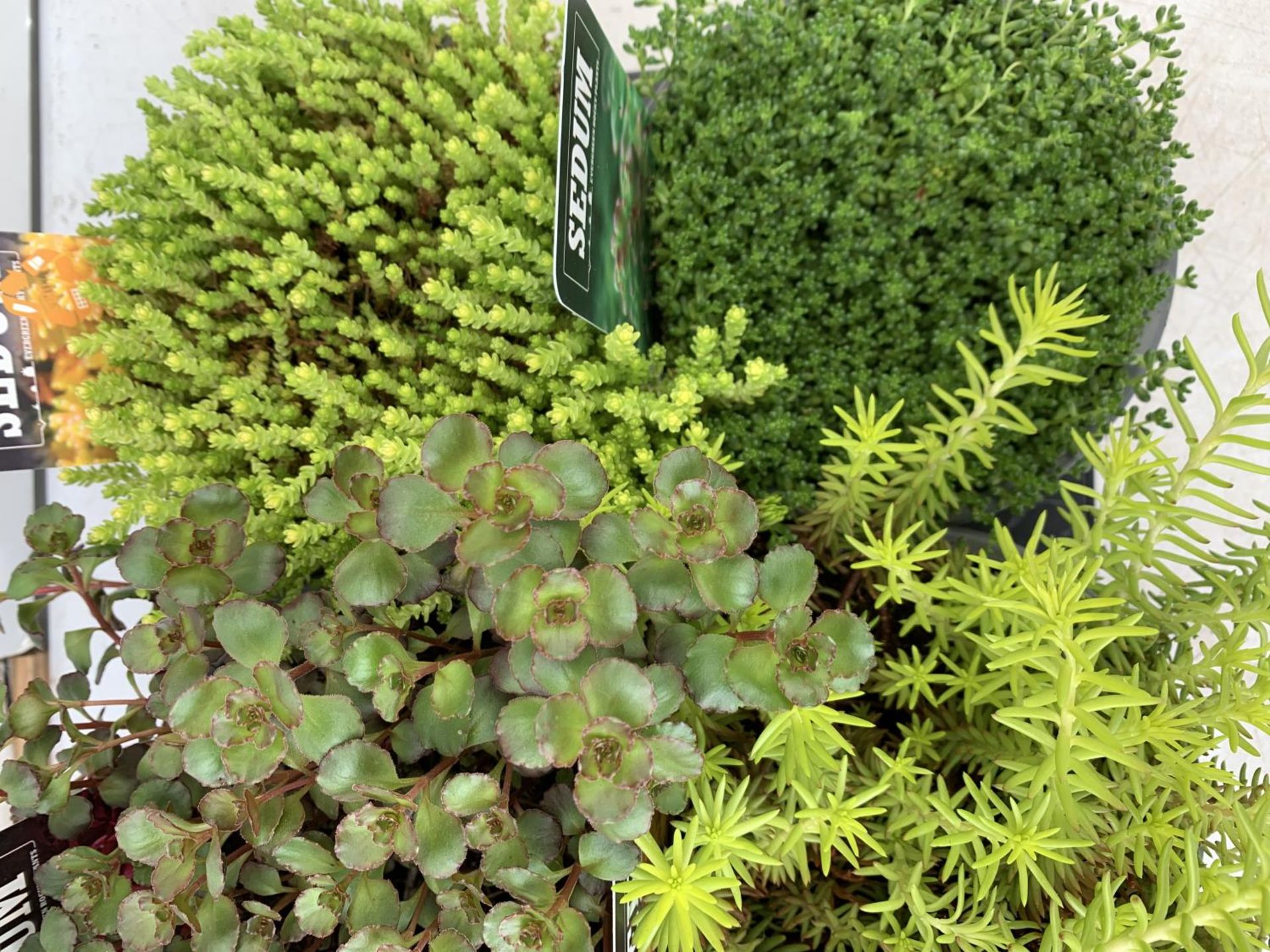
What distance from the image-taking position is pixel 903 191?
80cm

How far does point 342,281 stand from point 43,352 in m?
0.26

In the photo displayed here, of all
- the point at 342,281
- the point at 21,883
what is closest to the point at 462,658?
the point at 21,883

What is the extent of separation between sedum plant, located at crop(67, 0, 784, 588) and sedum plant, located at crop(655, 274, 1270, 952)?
9.2 inches

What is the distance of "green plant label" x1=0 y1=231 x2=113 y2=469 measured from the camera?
710 mm

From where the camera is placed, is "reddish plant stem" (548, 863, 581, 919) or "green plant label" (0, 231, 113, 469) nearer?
"reddish plant stem" (548, 863, 581, 919)

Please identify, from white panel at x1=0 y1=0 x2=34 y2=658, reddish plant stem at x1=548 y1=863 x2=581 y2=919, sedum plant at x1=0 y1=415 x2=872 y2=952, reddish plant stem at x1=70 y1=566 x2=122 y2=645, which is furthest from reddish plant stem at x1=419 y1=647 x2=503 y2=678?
white panel at x1=0 y1=0 x2=34 y2=658

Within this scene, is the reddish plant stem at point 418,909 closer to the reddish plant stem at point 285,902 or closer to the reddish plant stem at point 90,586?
the reddish plant stem at point 285,902

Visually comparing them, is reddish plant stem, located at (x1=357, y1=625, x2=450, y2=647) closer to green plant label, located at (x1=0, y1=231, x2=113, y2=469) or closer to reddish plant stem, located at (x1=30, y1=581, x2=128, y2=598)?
reddish plant stem, located at (x1=30, y1=581, x2=128, y2=598)

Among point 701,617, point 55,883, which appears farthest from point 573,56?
point 55,883

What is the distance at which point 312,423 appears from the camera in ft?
2.52

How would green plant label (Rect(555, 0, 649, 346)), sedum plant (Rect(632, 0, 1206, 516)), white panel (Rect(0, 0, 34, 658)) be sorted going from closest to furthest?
1. green plant label (Rect(555, 0, 649, 346))
2. sedum plant (Rect(632, 0, 1206, 516))
3. white panel (Rect(0, 0, 34, 658))

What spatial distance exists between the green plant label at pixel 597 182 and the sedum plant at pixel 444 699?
23cm

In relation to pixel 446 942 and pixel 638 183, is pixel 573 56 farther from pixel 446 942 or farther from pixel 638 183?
pixel 446 942

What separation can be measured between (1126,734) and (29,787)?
2.19 feet
